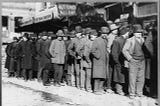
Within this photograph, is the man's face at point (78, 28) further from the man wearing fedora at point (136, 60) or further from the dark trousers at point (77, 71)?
A: the man wearing fedora at point (136, 60)

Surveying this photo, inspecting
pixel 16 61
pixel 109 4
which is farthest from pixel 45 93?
pixel 109 4

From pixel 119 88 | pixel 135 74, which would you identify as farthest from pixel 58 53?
pixel 135 74

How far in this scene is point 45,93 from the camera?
3.81 m

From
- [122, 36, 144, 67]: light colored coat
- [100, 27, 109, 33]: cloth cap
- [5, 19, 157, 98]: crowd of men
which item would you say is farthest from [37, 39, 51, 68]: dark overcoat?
[122, 36, 144, 67]: light colored coat

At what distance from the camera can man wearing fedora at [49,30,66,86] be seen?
3904 millimetres

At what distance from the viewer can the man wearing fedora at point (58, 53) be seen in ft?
12.8

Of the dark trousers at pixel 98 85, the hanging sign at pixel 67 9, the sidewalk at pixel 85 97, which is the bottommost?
the sidewalk at pixel 85 97

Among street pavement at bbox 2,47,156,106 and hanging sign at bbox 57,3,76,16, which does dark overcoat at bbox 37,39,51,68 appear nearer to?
→ street pavement at bbox 2,47,156,106

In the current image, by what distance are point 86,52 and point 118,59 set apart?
1.37ft

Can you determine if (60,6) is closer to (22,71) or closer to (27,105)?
(22,71)

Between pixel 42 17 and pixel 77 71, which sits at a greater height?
pixel 42 17

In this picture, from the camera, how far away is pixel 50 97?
379 cm

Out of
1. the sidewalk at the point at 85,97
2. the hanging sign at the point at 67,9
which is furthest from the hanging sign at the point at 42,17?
the sidewalk at the point at 85,97

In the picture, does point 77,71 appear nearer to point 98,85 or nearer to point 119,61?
point 98,85
